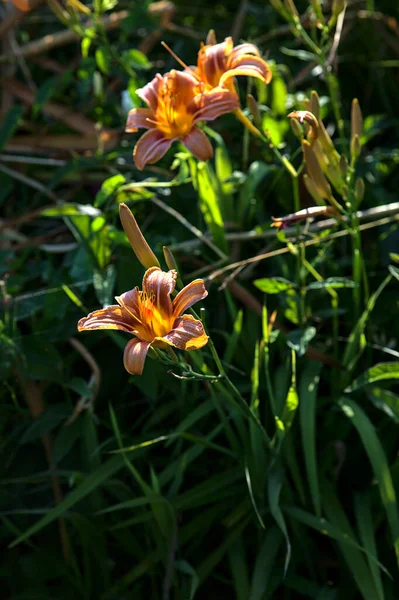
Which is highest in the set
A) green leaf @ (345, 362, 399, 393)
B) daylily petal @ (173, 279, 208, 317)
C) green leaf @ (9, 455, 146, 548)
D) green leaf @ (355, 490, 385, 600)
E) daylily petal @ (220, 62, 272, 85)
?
daylily petal @ (220, 62, 272, 85)

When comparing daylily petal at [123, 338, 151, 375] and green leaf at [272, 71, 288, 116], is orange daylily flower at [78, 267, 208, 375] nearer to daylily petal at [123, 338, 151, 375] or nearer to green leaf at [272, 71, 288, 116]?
daylily petal at [123, 338, 151, 375]

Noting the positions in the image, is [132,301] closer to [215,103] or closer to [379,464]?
[215,103]

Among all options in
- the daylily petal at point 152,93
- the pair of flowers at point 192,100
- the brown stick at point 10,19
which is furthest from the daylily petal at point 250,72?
the brown stick at point 10,19

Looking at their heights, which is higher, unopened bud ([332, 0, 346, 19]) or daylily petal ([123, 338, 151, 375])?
unopened bud ([332, 0, 346, 19])

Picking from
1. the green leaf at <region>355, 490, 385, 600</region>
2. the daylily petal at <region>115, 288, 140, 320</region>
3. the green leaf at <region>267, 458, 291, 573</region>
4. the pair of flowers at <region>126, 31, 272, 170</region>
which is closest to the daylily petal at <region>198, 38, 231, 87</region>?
the pair of flowers at <region>126, 31, 272, 170</region>

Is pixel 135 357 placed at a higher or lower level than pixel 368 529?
higher

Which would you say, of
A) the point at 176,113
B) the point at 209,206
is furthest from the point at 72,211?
the point at 176,113

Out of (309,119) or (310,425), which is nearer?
(309,119)
